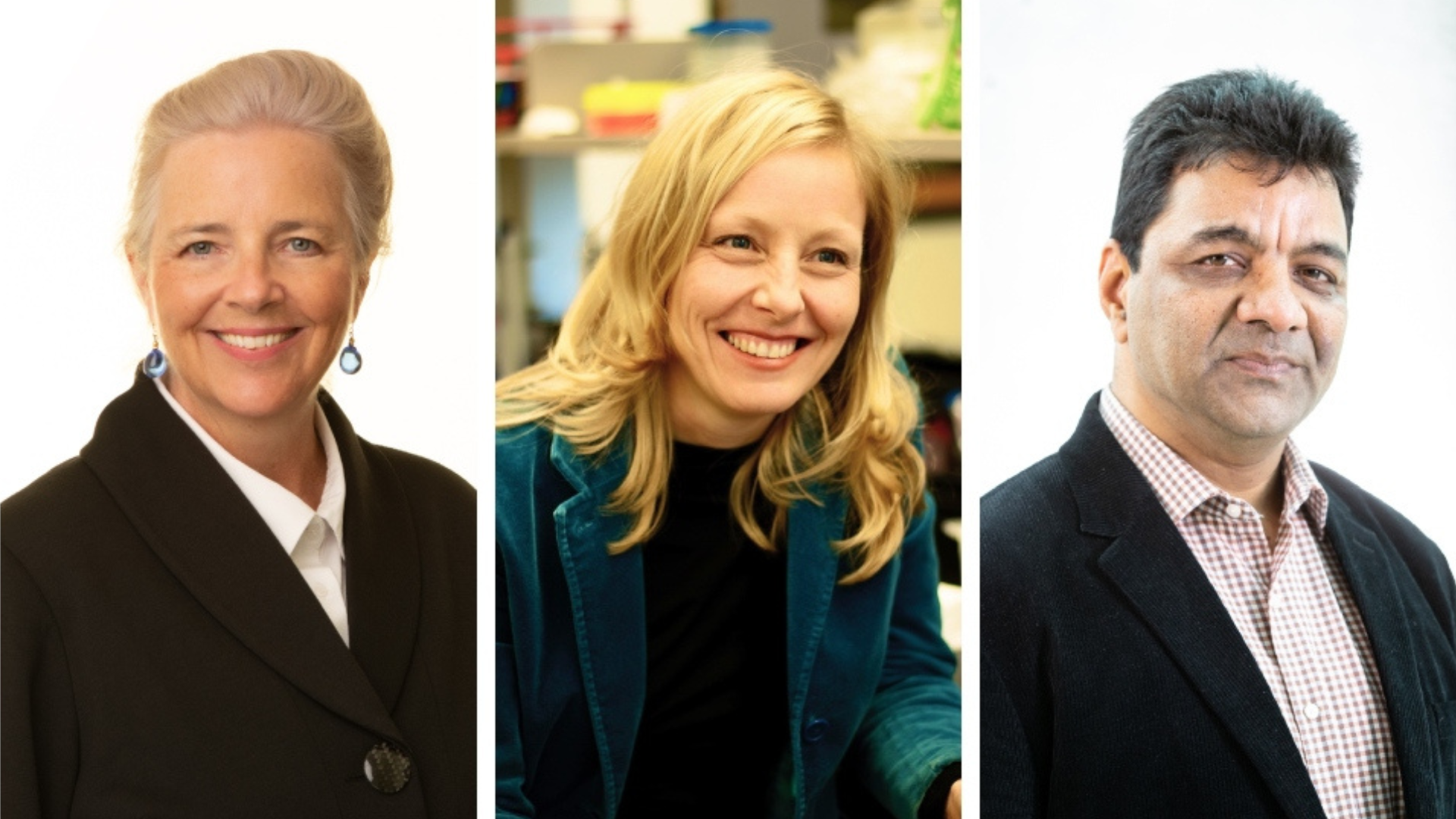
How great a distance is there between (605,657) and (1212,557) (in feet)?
2.85

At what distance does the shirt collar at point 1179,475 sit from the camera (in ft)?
6.44

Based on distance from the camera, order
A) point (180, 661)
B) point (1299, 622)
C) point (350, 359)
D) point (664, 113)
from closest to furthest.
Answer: point (180, 661) < point (350, 359) < point (1299, 622) < point (664, 113)

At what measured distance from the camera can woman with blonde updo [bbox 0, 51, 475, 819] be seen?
5.68 feet

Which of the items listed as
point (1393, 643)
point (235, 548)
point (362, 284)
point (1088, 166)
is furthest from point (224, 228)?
point (1393, 643)

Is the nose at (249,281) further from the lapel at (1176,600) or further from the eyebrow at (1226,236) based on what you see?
the eyebrow at (1226,236)

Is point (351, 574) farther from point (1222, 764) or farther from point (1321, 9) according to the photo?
point (1321, 9)

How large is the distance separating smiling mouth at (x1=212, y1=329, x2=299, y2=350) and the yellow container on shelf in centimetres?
118

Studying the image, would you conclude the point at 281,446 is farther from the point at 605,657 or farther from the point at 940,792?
the point at 940,792

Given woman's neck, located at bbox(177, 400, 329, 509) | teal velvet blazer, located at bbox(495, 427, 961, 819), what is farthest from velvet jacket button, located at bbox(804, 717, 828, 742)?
woman's neck, located at bbox(177, 400, 329, 509)

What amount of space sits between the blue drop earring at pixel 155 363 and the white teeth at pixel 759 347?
0.75 meters

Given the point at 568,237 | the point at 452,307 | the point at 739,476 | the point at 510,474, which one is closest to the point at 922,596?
the point at 739,476

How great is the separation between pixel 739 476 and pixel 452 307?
0.46 m

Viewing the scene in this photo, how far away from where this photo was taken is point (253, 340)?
5.86 feet

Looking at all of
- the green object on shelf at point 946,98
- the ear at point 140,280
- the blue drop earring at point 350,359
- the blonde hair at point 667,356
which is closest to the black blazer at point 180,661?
the ear at point 140,280
